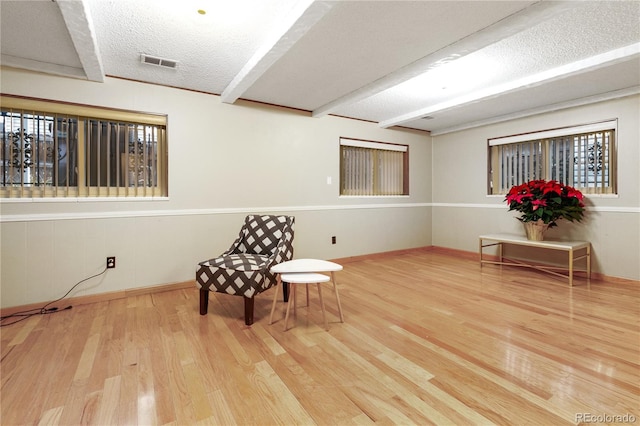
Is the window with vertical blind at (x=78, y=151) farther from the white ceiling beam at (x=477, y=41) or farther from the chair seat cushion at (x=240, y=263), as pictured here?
the white ceiling beam at (x=477, y=41)

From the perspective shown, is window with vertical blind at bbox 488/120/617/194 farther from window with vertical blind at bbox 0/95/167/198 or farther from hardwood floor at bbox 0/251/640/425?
window with vertical blind at bbox 0/95/167/198

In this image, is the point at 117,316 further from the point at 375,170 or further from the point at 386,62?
→ the point at 375,170

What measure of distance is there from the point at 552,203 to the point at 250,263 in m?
3.68

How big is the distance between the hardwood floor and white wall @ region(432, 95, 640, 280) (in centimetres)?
95

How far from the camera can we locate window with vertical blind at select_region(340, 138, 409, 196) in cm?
472

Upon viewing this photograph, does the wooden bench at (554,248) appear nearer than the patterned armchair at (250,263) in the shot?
No

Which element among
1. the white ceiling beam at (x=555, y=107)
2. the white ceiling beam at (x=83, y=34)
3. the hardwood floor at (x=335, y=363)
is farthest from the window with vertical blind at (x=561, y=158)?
the white ceiling beam at (x=83, y=34)

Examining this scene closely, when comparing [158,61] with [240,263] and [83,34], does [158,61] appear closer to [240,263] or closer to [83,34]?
[83,34]

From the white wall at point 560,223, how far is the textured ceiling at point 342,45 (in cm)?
39

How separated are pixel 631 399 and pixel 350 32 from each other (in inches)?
106

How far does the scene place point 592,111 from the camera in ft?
12.1

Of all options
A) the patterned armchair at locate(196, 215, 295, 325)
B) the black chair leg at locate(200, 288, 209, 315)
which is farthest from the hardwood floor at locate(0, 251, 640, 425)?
the patterned armchair at locate(196, 215, 295, 325)

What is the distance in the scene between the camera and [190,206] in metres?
3.45

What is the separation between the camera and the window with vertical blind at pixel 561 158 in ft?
12.1
